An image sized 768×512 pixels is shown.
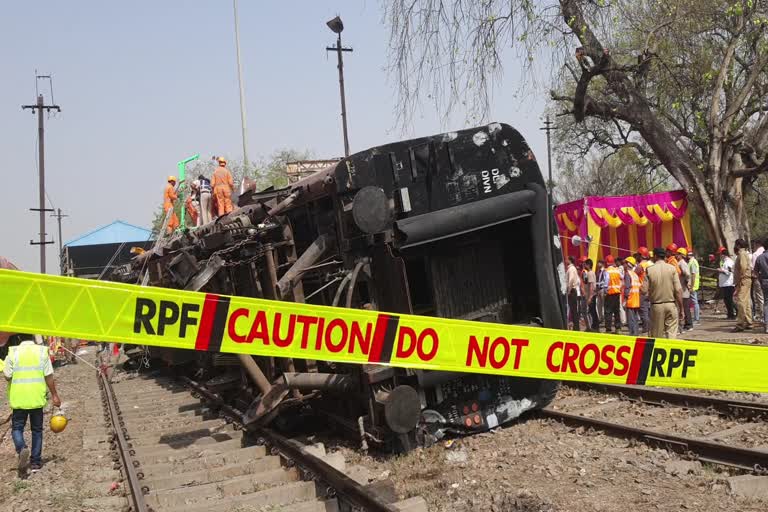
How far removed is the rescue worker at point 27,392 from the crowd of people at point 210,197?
130 inches

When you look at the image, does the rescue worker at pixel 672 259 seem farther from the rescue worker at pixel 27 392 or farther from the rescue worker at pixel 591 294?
the rescue worker at pixel 27 392

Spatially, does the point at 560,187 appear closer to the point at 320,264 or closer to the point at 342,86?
the point at 342,86

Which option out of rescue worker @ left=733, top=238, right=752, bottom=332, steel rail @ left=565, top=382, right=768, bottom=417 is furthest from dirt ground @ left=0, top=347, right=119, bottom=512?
rescue worker @ left=733, top=238, right=752, bottom=332

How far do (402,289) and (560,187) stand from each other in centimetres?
5821

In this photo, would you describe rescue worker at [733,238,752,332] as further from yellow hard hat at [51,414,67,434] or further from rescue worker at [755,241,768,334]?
yellow hard hat at [51,414,67,434]

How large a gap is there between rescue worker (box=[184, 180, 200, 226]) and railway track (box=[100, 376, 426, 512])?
4153mm

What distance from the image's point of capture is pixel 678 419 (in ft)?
23.6

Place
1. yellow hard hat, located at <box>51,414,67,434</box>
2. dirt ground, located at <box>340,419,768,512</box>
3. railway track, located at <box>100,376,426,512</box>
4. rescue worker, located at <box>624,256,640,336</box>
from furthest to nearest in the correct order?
rescue worker, located at <box>624,256,640,336</box> → yellow hard hat, located at <box>51,414,67,434</box> → railway track, located at <box>100,376,426,512</box> → dirt ground, located at <box>340,419,768,512</box>

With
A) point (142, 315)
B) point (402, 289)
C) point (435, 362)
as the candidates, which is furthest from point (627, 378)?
point (142, 315)

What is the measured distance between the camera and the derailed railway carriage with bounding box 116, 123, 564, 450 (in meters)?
6.19

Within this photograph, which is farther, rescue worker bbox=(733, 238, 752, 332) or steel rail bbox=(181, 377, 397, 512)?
rescue worker bbox=(733, 238, 752, 332)

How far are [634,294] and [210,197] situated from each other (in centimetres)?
844

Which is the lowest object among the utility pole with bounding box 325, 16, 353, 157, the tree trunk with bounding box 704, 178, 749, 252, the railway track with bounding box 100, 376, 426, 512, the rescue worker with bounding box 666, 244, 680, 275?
the railway track with bounding box 100, 376, 426, 512

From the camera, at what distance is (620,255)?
19.7 metres
